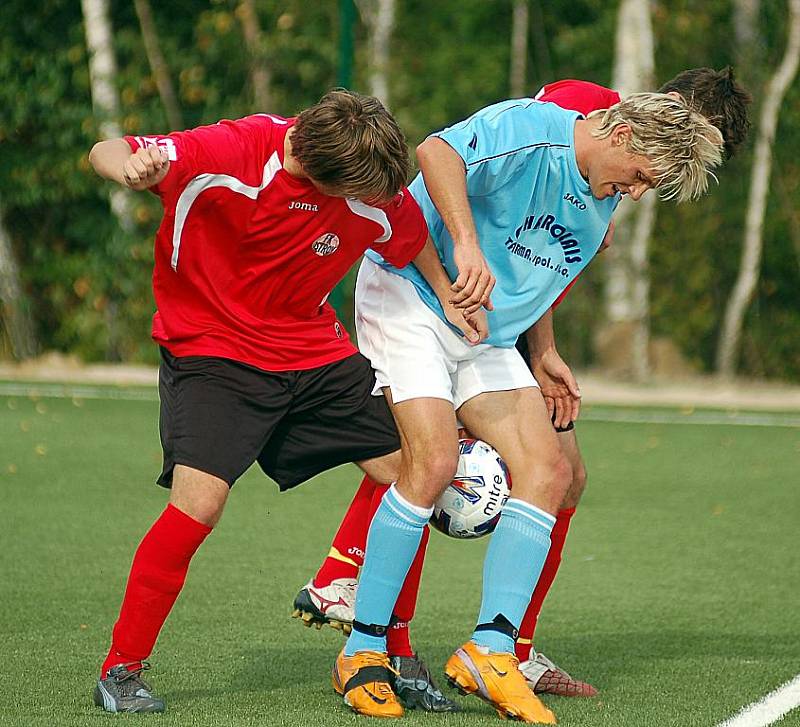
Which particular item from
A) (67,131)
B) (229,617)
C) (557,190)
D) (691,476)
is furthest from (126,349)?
(557,190)

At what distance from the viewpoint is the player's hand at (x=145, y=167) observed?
370cm

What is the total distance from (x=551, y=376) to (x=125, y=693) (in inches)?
65.2

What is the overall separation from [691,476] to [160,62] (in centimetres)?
967

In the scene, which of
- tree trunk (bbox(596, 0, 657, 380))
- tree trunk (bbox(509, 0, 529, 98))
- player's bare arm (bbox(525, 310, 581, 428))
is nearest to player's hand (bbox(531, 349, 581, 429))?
player's bare arm (bbox(525, 310, 581, 428))

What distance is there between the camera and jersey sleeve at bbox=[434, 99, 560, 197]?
424 cm

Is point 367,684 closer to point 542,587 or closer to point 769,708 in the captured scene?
point 542,587

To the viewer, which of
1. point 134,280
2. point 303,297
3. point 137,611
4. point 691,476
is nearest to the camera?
point 137,611

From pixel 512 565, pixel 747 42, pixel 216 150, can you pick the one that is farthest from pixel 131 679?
pixel 747 42

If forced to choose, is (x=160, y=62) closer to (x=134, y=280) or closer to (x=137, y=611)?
(x=134, y=280)

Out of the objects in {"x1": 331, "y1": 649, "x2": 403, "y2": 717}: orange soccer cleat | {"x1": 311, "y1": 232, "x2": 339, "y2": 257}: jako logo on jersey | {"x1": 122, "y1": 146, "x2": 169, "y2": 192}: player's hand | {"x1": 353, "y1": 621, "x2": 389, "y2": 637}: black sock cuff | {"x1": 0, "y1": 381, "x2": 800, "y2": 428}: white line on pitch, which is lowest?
{"x1": 0, "y1": 381, "x2": 800, "y2": 428}: white line on pitch

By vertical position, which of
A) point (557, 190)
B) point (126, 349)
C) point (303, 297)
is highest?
point (557, 190)

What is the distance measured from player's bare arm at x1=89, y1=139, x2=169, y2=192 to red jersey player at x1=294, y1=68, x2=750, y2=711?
1.26 m

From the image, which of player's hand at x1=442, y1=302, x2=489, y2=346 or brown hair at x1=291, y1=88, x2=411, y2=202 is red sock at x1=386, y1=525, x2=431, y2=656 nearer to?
player's hand at x1=442, y1=302, x2=489, y2=346

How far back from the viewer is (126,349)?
16.4 m
